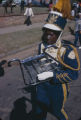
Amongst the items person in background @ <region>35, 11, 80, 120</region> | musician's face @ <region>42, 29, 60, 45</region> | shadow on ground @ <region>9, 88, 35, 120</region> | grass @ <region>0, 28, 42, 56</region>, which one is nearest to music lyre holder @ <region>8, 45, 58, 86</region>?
person in background @ <region>35, 11, 80, 120</region>

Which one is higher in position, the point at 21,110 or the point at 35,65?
the point at 35,65

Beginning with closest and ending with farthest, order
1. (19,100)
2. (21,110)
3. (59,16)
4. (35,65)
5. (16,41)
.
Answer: (35,65), (59,16), (21,110), (19,100), (16,41)

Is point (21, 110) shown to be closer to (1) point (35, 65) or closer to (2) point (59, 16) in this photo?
(1) point (35, 65)

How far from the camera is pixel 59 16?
3.41 metres

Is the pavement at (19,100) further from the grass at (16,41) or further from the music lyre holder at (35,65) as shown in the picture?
the grass at (16,41)

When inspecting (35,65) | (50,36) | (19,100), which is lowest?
(19,100)

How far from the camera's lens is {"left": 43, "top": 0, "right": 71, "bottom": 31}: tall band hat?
329 centimetres

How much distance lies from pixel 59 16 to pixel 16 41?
20.8 ft

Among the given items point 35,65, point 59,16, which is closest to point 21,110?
point 35,65

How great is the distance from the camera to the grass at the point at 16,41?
8312 mm

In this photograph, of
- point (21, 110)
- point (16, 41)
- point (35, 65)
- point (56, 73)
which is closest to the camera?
point (56, 73)

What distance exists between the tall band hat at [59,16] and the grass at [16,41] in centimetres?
461

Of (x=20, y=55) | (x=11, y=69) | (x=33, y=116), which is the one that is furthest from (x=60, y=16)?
(x=20, y=55)

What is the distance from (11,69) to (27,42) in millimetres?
3218
